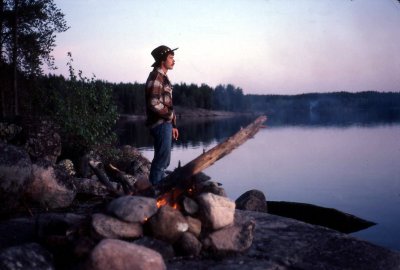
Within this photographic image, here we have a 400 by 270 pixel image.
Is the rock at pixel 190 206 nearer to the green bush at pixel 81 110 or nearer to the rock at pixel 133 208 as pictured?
the rock at pixel 133 208

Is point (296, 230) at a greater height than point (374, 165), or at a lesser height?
greater

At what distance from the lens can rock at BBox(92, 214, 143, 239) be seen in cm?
510

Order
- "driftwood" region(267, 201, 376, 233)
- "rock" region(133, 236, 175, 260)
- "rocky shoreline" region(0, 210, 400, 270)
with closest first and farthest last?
"rocky shoreline" region(0, 210, 400, 270), "rock" region(133, 236, 175, 260), "driftwood" region(267, 201, 376, 233)

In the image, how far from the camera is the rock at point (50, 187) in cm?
807

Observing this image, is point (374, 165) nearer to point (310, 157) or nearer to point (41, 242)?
point (310, 157)

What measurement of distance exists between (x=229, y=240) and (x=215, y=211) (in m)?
0.44

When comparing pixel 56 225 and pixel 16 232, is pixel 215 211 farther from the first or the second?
pixel 16 232

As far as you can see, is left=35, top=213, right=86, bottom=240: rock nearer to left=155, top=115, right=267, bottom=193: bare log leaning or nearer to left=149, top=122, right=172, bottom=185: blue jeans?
left=155, top=115, right=267, bottom=193: bare log leaning

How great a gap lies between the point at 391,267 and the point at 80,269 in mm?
4151

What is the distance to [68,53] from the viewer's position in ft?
59.5

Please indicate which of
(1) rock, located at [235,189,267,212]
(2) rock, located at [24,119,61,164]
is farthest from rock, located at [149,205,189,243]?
(2) rock, located at [24,119,61,164]

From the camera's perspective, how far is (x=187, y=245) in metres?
5.50

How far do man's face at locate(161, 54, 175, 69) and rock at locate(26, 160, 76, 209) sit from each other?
303cm

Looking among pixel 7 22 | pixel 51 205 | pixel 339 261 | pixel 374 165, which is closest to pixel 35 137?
pixel 51 205
